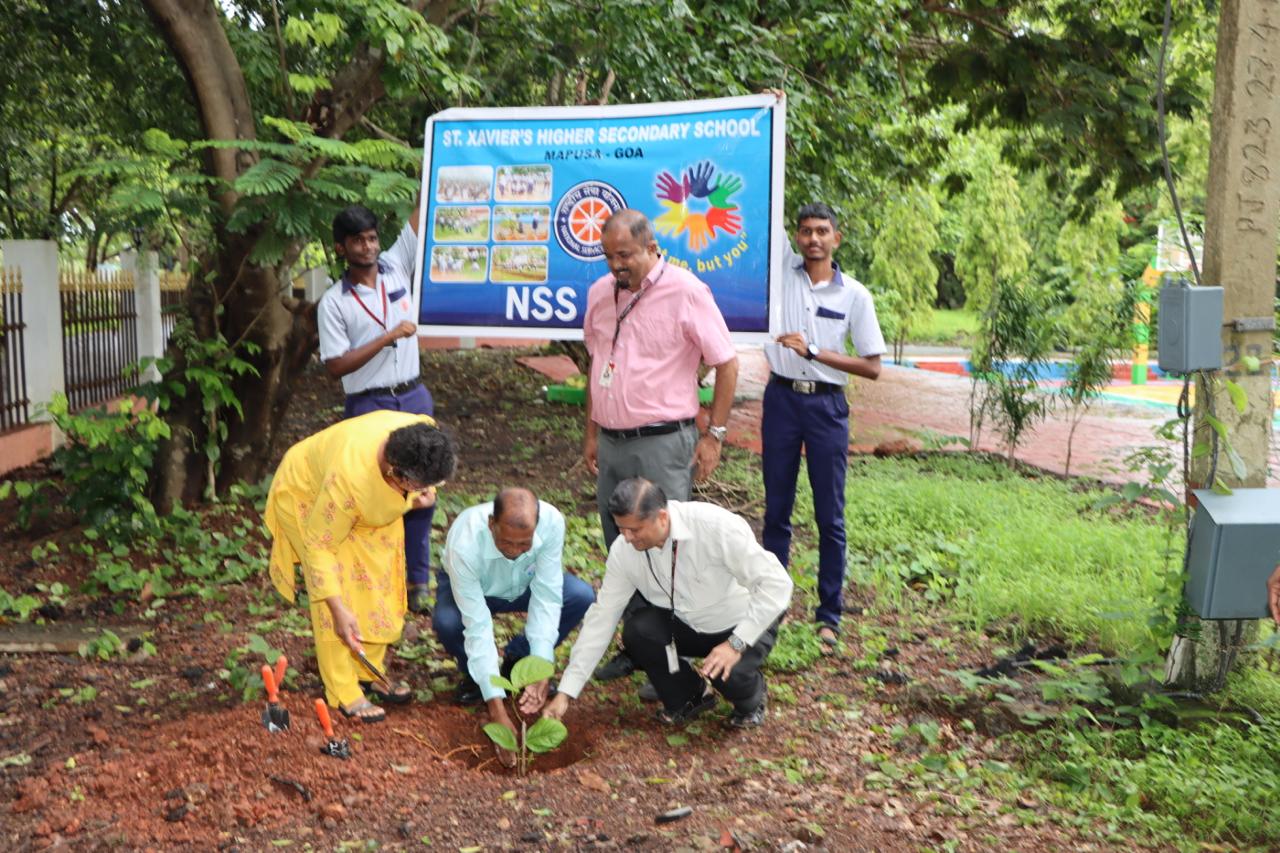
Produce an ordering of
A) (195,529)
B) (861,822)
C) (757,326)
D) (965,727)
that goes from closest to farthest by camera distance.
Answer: (861,822) < (965,727) < (757,326) < (195,529)

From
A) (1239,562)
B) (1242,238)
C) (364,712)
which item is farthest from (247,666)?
(1242,238)

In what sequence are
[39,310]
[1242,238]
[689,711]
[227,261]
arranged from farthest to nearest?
[39,310] < [227,261] < [689,711] < [1242,238]

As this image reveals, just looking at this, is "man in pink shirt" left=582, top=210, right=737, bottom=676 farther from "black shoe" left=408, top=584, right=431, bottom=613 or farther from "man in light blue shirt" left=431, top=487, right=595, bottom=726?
"black shoe" left=408, top=584, right=431, bottom=613

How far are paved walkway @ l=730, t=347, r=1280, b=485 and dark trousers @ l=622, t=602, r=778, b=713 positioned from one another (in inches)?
232

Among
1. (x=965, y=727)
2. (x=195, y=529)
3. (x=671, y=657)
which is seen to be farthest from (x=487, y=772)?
(x=195, y=529)

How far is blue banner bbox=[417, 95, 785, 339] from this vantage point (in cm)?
559

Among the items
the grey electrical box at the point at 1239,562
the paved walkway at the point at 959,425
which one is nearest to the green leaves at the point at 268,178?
the grey electrical box at the point at 1239,562

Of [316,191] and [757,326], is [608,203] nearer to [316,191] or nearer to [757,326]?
[757,326]

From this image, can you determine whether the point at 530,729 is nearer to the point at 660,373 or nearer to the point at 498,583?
the point at 498,583

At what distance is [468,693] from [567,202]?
2.51m

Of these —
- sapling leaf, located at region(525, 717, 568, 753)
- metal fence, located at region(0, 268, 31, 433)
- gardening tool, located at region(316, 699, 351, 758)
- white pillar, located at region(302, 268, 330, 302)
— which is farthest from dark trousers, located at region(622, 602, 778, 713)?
white pillar, located at region(302, 268, 330, 302)

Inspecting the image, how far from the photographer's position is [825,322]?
5531 millimetres

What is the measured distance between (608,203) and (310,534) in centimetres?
237

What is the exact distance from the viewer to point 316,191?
6164 millimetres
